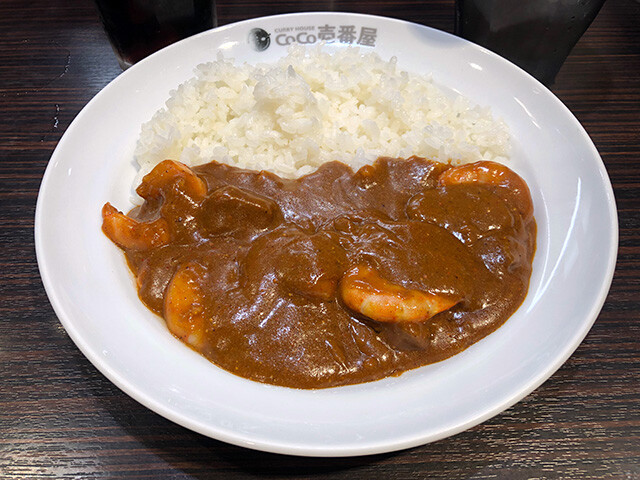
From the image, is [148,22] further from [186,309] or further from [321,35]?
[186,309]

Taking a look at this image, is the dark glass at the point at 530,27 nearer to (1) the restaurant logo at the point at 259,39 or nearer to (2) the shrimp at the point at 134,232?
(1) the restaurant logo at the point at 259,39

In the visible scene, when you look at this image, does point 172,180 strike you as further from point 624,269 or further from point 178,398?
point 624,269

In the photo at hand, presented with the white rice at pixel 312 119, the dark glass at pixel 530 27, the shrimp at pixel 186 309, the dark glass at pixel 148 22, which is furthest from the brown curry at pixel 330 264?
the dark glass at pixel 148 22

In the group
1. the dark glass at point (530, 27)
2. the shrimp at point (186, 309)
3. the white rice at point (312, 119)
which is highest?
the dark glass at point (530, 27)

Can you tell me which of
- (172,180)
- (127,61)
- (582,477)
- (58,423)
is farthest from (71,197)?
(582,477)

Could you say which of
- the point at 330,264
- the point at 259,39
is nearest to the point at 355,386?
the point at 330,264

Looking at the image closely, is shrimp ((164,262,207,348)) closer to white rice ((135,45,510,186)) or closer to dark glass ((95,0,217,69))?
white rice ((135,45,510,186))
